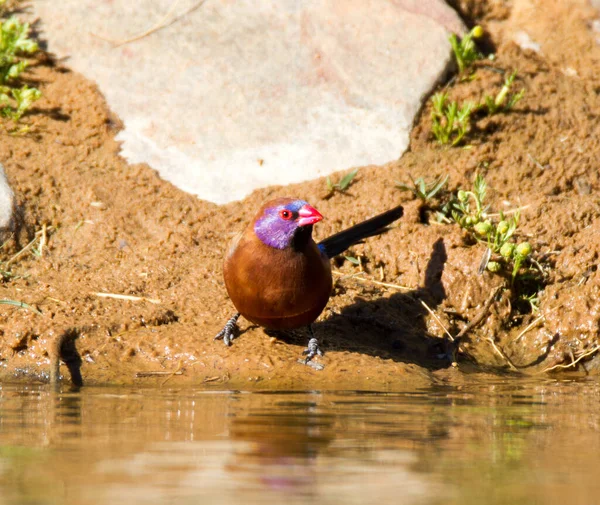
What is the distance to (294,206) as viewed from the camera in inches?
189

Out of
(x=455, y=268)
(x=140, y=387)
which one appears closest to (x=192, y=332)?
(x=140, y=387)

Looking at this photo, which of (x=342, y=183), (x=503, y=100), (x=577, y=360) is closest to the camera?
(x=577, y=360)

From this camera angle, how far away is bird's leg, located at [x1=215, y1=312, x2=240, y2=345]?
16.4 feet

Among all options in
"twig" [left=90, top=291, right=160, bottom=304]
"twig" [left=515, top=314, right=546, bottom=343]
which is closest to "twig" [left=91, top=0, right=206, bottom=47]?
"twig" [left=90, top=291, right=160, bottom=304]

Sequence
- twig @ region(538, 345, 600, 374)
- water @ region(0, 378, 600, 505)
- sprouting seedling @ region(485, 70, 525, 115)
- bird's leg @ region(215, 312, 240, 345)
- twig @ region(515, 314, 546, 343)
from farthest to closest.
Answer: sprouting seedling @ region(485, 70, 525, 115), twig @ region(515, 314, 546, 343), twig @ region(538, 345, 600, 374), bird's leg @ region(215, 312, 240, 345), water @ region(0, 378, 600, 505)

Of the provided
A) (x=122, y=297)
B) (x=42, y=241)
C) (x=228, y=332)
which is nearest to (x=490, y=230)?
(x=228, y=332)

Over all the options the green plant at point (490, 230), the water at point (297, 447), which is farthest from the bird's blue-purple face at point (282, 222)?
the green plant at point (490, 230)

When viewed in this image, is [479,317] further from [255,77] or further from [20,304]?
[20,304]

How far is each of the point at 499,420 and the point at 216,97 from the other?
401cm

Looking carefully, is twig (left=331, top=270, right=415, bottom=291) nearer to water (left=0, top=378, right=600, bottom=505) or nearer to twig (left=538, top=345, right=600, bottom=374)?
twig (left=538, top=345, right=600, bottom=374)

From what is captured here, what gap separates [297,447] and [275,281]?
190 cm

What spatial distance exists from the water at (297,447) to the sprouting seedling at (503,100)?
2.97 meters

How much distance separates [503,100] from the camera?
683 cm

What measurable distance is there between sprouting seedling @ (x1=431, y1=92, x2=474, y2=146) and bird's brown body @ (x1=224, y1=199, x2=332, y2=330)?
2.13 m
